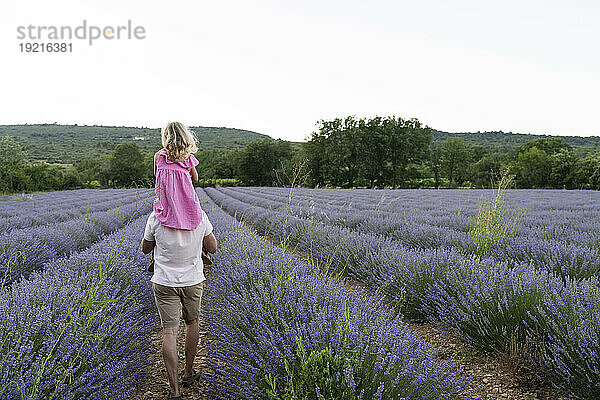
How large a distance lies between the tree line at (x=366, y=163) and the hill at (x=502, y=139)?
9.79 metres

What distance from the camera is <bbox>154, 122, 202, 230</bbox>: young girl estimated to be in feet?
6.80

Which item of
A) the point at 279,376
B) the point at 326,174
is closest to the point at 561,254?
the point at 279,376

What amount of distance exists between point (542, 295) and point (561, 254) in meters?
1.37

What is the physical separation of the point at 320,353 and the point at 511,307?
5.26 ft

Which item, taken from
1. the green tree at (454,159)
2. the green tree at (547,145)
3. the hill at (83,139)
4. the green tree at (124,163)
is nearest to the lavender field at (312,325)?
the green tree at (124,163)

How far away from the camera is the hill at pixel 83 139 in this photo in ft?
184

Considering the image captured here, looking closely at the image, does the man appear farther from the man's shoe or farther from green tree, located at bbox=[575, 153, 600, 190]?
green tree, located at bbox=[575, 153, 600, 190]

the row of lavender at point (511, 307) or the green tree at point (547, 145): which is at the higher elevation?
the green tree at point (547, 145)

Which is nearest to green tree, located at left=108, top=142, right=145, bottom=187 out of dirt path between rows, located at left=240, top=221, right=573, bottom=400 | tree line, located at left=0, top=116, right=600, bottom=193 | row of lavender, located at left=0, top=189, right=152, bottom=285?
tree line, located at left=0, top=116, right=600, bottom=193

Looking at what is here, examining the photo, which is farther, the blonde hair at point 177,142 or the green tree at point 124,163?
the green tree at point 124,163

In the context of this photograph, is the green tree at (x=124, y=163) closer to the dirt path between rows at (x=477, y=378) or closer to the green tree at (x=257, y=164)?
the green tree at (x=257, y=164)

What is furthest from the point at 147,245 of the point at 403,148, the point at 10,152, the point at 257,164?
the point at 257,164

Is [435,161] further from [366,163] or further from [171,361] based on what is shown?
[171,361]

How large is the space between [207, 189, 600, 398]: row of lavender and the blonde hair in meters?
0.83
